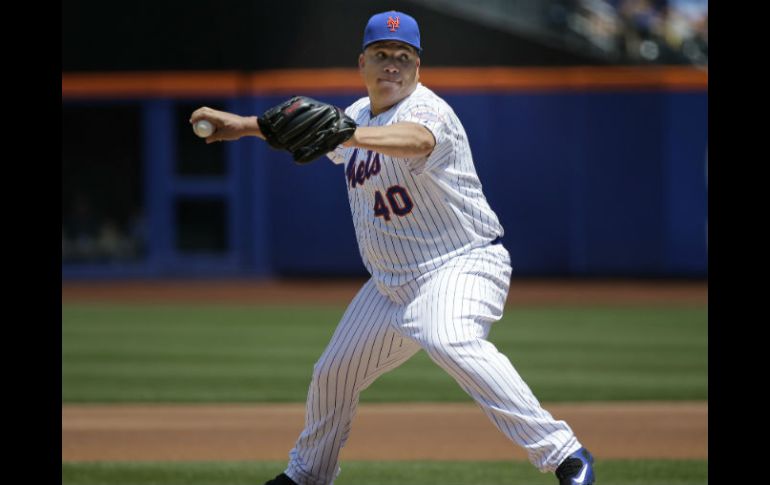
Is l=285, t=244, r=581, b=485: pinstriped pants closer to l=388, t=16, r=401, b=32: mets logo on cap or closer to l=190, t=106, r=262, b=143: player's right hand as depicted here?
l=388, t=16, r=401, b=32: mets logo on cap

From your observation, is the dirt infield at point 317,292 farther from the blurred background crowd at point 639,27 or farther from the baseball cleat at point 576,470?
the baseball cleat at point 576,470

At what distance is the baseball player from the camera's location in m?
4.03

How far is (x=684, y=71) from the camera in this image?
16812 millimetres

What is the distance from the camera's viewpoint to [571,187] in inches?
669

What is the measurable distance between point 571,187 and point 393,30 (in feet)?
43.3

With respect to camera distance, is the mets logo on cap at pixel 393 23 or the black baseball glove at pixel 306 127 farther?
the mets logo on cap at pixel 393 23

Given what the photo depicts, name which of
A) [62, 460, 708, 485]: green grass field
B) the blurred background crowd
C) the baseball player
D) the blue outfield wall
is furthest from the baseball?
the blurred background crowd

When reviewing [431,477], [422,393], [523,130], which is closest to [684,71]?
[523,130]

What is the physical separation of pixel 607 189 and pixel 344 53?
15.1 ft

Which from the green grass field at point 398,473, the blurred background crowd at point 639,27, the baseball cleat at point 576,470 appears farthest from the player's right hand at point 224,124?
the blurred background crowd at point 639,27

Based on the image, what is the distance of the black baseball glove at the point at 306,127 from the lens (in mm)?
3623

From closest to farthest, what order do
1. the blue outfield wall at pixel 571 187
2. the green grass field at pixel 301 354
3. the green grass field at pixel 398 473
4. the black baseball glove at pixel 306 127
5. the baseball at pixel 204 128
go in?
the baseball at pixel 204 128 → the black baseball glove at pixel 306 127 → the green grass field at pixel 398 473 → the green grass field at pixel 301 354 → the blue outfield wall at pixel 571 187

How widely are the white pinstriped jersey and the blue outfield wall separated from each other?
12.3 metres

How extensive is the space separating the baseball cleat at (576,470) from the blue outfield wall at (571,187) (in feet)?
41.9
